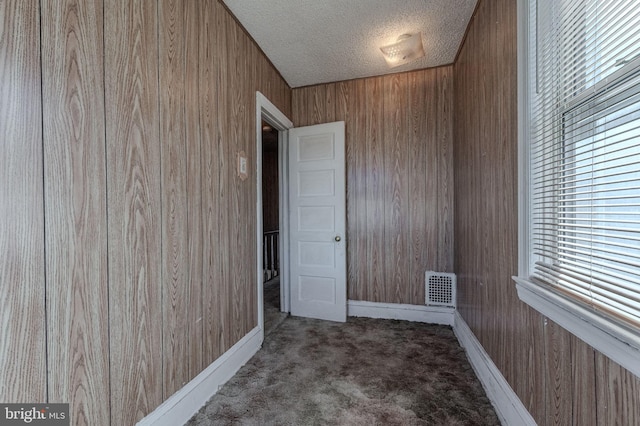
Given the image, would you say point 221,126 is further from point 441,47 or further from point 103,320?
point 441,47

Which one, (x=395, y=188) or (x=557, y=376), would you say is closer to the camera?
(x=557, y=376)

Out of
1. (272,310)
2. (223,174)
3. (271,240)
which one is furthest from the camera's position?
(271,240)

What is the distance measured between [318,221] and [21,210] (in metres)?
2.39

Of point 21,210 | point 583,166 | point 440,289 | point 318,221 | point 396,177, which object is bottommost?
point 440,289

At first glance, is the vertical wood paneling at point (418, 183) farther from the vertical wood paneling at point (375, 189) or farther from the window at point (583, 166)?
the window at point (583, 166)

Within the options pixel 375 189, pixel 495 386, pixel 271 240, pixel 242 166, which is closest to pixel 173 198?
pixel 242 166

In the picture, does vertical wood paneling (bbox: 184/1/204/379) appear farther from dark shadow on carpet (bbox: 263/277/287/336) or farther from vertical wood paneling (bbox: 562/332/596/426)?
vertical wood paneling (bbox: 562/332/596/426)

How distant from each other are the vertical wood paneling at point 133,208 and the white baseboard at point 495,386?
188 centimetres

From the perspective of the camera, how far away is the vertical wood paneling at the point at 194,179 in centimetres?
162

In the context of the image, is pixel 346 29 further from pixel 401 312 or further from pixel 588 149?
pixel 401 312

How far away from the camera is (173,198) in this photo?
1.51 meters

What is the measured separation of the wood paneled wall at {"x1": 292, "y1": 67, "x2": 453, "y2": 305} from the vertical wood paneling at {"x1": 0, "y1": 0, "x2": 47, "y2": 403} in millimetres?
2585
